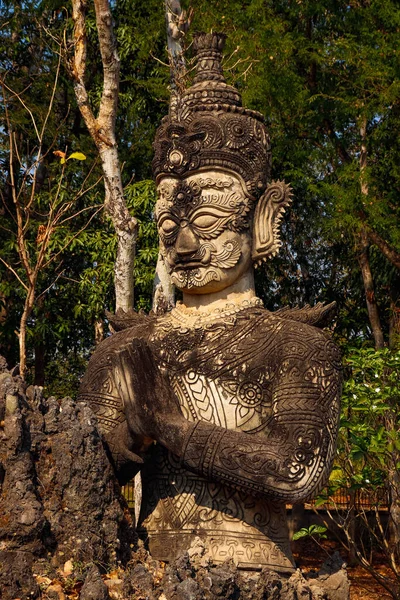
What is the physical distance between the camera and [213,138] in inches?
222

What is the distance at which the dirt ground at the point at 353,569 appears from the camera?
48.9 feet

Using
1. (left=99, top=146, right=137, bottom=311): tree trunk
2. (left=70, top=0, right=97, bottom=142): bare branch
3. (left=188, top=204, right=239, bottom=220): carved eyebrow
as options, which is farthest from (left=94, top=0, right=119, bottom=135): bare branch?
(left=188, top=204, right=239, bottom=220): carved eyebrow

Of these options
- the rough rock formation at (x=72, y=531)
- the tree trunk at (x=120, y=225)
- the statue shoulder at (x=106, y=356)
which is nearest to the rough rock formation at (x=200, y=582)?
the rough rock formation at (x=72, y=531)

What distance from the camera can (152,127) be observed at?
18.0 m

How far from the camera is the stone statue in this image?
5.11 metres

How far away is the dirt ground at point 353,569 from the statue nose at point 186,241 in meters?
7.77

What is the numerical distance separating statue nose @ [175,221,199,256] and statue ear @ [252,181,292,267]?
1.22ft

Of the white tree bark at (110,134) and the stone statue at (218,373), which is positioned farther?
the white tree bark at (110,134)

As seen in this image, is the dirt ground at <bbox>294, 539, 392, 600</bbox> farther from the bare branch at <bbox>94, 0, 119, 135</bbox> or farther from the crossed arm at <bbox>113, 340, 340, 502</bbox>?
the crossed arm at <bbox>113, 340, 340, 502</bbox>

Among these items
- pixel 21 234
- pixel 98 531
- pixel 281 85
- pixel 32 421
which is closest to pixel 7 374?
pixel 32 421

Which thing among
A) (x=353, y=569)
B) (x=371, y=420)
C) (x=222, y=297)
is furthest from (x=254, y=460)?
(x=353, y=569)

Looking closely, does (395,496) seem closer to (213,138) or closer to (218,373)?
(218,373)

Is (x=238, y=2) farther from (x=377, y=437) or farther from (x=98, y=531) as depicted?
(x=98, y=531)

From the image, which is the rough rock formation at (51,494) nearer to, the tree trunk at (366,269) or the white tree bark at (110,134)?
the white tree bark at (110,134)
